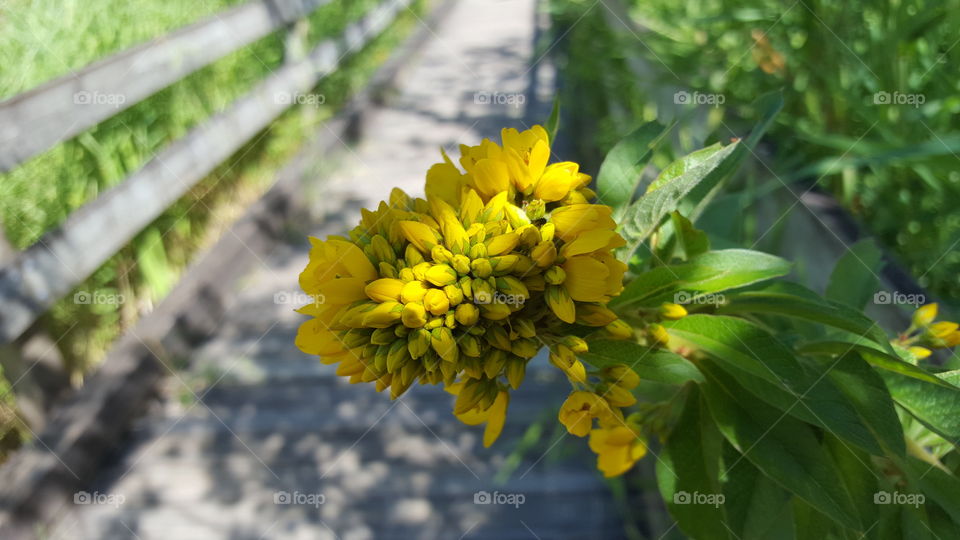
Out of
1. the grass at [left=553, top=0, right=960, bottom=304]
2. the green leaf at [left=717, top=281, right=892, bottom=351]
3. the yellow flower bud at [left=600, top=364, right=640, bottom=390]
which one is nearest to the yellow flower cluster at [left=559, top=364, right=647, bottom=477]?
the yellow flower bud at [left=600, top=364, right=640, bottom=390]

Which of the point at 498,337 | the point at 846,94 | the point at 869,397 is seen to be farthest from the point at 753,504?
the point at 846,94

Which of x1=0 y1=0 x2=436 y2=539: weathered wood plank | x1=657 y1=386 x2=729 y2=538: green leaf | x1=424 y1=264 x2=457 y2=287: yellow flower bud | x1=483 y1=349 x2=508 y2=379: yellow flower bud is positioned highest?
x1=424 y1=264 x2=457 y2=287: yellow flower bud

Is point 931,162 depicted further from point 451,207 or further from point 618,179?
point 451,207

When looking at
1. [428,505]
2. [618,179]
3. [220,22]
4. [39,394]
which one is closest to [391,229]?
[618,179]

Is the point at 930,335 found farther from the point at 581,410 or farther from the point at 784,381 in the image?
the point at 581,410

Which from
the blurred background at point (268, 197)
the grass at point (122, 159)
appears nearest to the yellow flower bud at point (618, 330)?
the blurred background at point (268, 197)

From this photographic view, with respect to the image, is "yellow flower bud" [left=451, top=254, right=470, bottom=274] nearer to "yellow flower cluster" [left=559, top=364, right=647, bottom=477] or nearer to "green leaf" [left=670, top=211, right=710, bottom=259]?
"yellow flower cluster" [left=559, top=364, right=647, bottom=477]

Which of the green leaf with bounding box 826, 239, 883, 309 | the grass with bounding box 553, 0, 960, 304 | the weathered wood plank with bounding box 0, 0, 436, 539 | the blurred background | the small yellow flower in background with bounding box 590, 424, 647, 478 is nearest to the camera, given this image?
the small yellow flower in background with bounding box 590, 424, 647, 478
